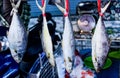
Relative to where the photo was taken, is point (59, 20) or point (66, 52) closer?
point (66, 52)

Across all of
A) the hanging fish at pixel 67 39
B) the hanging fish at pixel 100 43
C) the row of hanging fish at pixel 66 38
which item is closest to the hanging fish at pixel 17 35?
the row of hanging fish at pixel 66 38

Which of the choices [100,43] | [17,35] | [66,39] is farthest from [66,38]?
[17,35]

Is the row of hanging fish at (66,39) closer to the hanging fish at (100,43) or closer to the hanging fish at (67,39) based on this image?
the hanging fish at (67,39)

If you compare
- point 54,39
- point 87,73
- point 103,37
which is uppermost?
point 103,37

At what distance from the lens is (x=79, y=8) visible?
4977 millimetres

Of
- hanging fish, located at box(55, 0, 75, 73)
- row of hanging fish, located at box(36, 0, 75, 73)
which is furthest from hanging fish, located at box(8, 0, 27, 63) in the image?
hanging fish, located at box(55, 0, 75, 73)

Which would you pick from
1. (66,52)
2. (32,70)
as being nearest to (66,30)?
(66,52)

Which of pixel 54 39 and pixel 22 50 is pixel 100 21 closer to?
pixel 22 50

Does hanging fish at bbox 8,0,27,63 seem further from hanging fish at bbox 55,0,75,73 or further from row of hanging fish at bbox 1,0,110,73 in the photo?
hanging fish at bbox 55,0,75,73

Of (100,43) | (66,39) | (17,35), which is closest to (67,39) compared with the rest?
(66,39)

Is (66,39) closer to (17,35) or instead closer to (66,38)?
(66,38)

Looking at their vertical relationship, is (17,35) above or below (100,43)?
above

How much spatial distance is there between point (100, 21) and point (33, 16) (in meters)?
1.65

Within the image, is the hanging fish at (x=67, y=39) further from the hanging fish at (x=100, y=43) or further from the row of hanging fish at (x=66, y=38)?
the hanging fish at (x=100, y=43)
